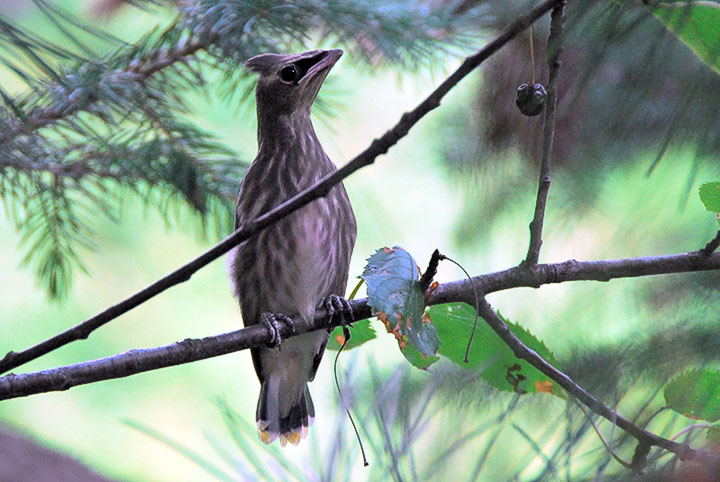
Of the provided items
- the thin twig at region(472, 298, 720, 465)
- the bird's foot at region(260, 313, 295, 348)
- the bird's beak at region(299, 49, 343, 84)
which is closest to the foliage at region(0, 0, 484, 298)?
the bird's beak at region(299, 49, 343, 84)

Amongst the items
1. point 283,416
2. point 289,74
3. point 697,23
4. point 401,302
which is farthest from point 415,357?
point 283,416

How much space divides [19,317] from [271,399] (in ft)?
7.68

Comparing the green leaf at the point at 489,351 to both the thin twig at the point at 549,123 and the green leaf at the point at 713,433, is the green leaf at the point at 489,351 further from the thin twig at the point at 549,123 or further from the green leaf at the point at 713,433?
A: the green leaf at the point at 713,433

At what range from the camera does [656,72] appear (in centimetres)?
78

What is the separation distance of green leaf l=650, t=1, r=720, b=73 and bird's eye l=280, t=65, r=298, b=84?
1.36m

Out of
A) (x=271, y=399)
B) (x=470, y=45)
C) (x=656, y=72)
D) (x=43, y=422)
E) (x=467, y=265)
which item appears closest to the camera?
(x=656, y=72)

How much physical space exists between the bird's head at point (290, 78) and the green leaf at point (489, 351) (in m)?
0.73

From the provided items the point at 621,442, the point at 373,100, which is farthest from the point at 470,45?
the point at 373,100

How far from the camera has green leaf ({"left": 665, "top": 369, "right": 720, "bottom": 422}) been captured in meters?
0.86

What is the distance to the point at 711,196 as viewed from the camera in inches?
41.5

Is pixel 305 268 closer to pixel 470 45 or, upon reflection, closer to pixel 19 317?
pixel 470 45

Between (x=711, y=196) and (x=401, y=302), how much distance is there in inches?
16.9

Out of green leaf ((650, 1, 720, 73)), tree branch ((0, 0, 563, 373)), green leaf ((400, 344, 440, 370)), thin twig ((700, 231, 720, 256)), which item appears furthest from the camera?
green leaf ((400, 344, 440, 370))

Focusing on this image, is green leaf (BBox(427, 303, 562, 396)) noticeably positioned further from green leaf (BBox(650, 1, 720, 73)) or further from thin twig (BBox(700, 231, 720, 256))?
green leaf (BBox(650, 1, 720, 73))
